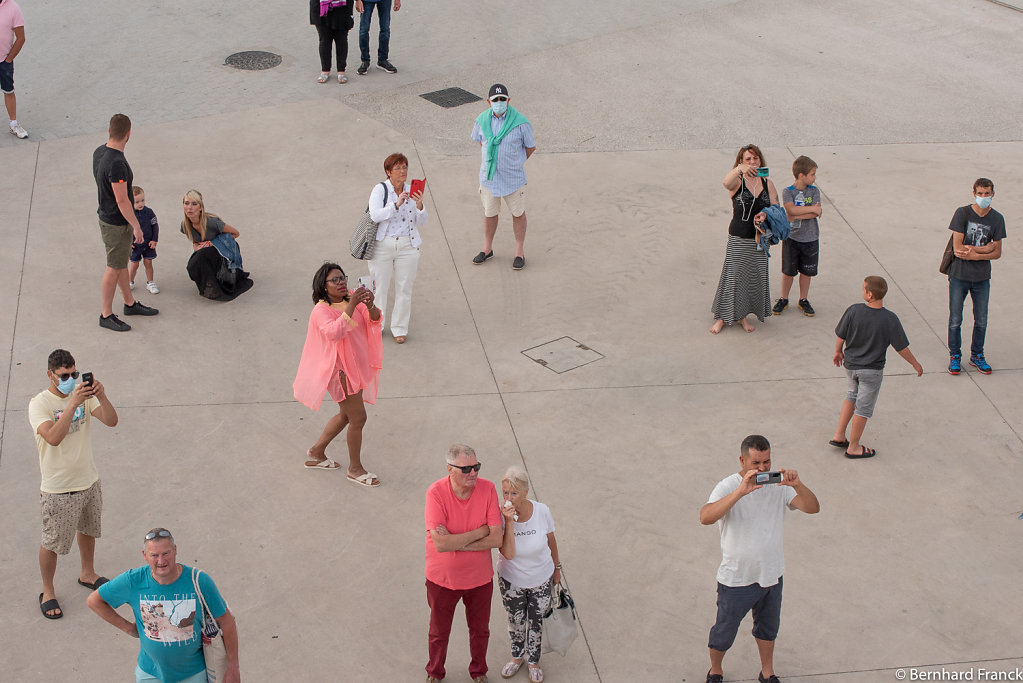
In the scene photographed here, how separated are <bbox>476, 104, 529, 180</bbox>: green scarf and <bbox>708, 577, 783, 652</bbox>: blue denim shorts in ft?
18.0

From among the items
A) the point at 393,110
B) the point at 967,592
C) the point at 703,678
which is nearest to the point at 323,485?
the point at 703,678

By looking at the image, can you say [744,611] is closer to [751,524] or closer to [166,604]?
[751,524]

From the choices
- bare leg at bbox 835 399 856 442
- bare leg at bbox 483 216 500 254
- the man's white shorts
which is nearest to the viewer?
bare leg at bbox 835 399 856 442

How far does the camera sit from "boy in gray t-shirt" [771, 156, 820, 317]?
31.0 feet

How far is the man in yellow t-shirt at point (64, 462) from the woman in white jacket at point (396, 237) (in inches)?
125

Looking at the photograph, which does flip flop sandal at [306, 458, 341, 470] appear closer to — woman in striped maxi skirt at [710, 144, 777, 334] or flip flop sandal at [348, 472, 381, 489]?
flip flop sandal at [348, 472, 381, 489]

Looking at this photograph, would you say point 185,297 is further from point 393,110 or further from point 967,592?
point 967,592

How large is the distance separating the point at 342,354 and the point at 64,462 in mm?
1823

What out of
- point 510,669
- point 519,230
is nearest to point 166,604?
point 510,669

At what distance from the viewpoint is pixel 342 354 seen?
725cm

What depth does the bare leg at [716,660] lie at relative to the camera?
19.5ft

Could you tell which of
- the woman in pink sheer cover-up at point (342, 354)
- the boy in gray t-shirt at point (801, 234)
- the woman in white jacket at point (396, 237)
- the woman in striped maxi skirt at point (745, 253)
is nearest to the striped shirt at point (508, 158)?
the woman in white jacket at point (396, 237)

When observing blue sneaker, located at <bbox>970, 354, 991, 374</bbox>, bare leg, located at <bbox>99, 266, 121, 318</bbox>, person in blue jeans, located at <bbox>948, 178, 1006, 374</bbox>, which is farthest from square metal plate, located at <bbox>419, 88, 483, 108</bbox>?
blue sneaker, located at <bbox>970, 354, 991, 374</bbox>

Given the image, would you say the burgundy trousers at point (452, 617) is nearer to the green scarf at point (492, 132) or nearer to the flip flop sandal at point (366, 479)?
the flip flop sandal at point (366, 479)
